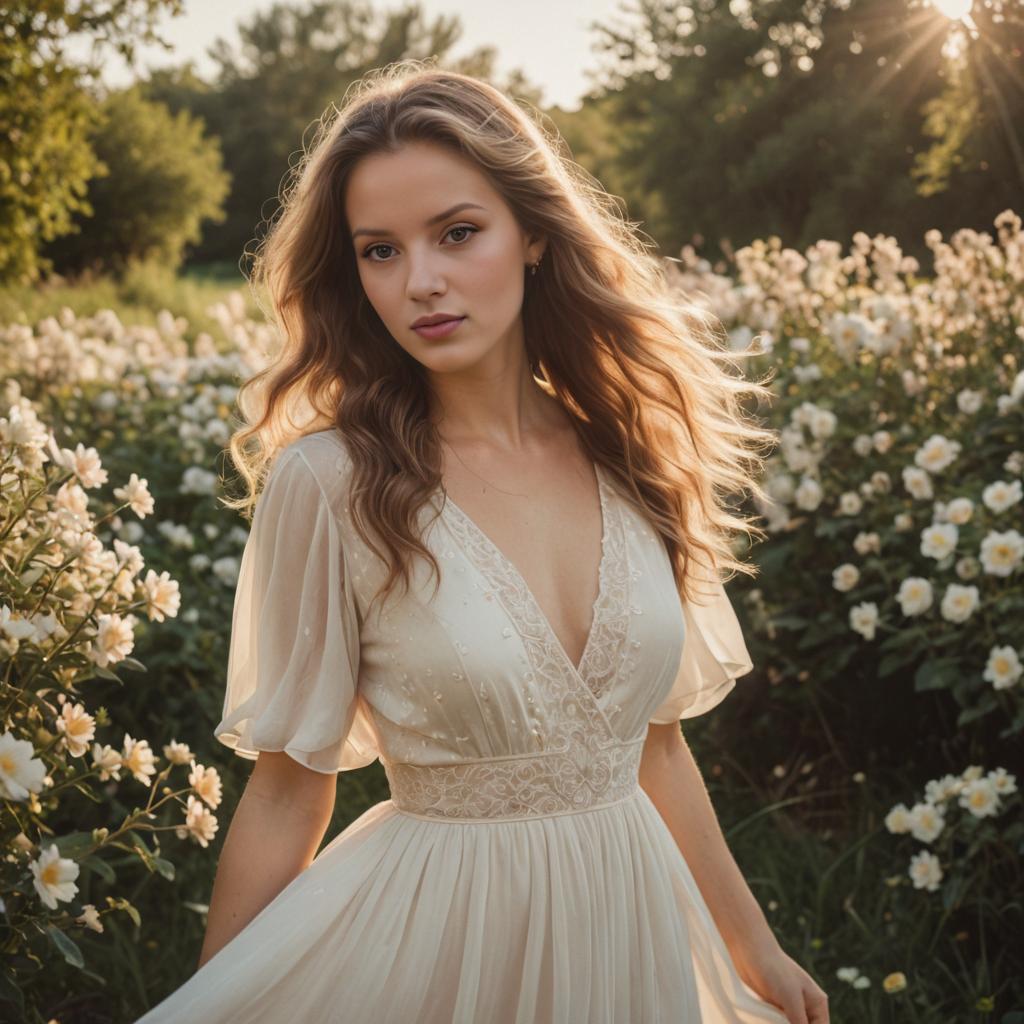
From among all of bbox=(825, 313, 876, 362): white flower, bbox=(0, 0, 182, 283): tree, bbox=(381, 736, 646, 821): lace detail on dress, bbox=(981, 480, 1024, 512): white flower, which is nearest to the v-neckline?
bbox=(381, 736, 646, 821): lace detail on dress

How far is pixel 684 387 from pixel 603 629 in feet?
2.05

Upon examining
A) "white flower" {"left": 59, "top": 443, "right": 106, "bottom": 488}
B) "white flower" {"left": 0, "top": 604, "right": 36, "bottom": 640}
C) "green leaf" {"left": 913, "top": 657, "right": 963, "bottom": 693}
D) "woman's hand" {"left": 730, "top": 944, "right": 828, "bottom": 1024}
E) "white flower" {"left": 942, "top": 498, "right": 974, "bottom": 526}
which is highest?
"white flower" {"left": 59, "top": 443, "right": 106, "bottom": 488}

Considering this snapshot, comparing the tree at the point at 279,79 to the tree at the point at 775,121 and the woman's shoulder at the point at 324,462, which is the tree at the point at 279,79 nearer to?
the tree at the point at 775,121

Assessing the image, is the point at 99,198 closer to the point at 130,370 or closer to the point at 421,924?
the point at 130,370

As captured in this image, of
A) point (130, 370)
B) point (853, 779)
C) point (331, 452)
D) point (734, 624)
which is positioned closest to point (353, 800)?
point (853, 779)

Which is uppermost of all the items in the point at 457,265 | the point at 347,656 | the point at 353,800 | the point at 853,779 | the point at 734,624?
the point at 457,265

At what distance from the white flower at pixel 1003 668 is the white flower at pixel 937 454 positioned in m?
0.73

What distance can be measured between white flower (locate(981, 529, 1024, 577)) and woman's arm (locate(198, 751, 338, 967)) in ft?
7.03

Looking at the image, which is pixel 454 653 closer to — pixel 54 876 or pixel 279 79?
pixel 54 876

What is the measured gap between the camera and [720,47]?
28.3 meters

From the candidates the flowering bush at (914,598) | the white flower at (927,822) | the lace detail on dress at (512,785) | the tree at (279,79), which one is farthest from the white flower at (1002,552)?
the tree at (279,79)

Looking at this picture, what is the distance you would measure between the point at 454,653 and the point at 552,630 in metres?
0.17

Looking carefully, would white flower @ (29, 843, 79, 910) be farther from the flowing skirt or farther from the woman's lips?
the woman's lips

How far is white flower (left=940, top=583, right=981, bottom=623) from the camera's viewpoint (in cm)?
342
